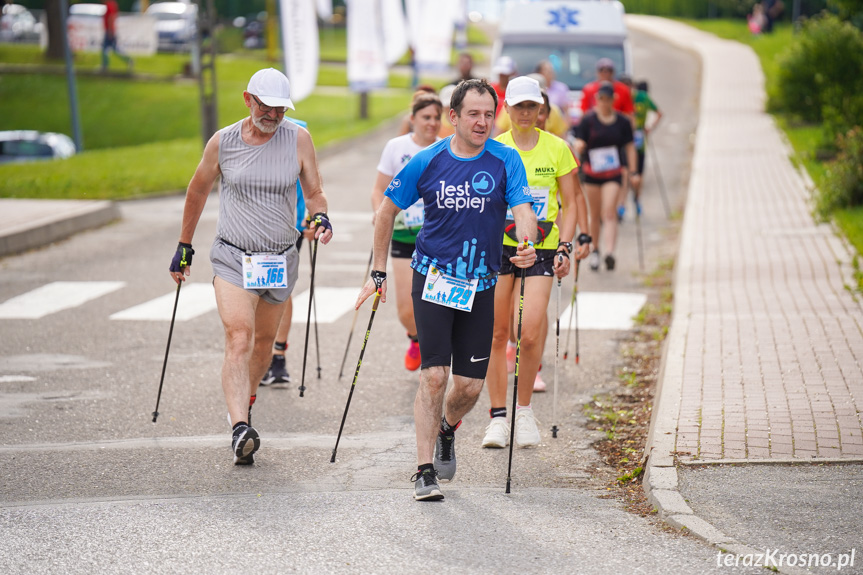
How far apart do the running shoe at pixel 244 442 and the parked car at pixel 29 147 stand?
1960cm

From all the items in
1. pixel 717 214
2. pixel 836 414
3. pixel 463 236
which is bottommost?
pixel 717 214

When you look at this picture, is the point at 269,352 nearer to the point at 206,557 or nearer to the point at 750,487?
the point at 206,557

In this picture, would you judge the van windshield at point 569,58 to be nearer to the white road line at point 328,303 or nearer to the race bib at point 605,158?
the race bib at point 605,158

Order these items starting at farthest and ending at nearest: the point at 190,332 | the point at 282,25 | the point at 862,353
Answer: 1. the point at 282,25
2. the point at 190,332
3. the point at 862,353

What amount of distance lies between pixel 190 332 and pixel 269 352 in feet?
10.8

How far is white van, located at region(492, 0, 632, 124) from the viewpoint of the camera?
2105 centimetres

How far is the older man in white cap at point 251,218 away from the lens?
640cm

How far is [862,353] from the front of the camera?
8016 millimetres

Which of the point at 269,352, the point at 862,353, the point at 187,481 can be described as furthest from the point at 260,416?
the point at 862,353

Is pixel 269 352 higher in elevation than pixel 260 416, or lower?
higher

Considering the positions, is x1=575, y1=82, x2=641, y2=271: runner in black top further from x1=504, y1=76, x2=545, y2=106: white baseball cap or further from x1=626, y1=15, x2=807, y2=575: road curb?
x1=504, y1=76, x2=545, y2=106: white baseball cap

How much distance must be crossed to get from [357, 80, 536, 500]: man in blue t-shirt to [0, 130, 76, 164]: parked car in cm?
2024

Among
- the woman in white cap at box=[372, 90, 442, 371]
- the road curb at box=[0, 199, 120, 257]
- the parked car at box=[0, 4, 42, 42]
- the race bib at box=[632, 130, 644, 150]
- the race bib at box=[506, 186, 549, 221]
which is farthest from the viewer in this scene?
the parked car at box=[0, 4, 42, 42]

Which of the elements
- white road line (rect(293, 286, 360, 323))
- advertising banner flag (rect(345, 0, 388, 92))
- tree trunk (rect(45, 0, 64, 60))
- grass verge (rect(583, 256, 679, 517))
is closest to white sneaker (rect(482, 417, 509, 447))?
grass verge (rect(583, 256, 679, 517))
